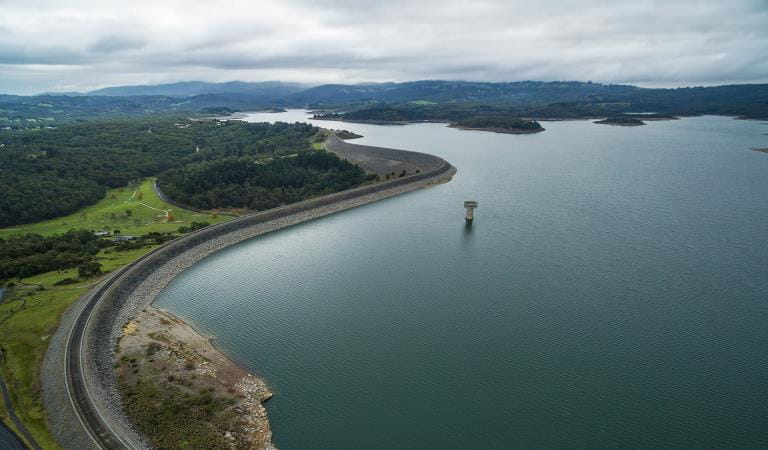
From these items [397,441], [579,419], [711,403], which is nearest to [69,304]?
[397,441]

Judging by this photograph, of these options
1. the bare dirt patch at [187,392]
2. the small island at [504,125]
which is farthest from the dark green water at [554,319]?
the small island at [504,125]

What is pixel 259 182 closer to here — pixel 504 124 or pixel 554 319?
pixel 554 319

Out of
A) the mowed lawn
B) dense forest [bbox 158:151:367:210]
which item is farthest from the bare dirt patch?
dense forest [bbox 158:151:367:210]

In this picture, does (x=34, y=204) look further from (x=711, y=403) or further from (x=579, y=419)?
(x=711, y=403)

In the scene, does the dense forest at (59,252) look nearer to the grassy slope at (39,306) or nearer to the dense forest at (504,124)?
the grassy slope at (39,306)

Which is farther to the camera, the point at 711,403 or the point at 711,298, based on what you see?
the point at 711,298

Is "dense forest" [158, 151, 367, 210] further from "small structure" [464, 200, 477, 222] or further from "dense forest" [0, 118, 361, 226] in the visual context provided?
"small structure" [464, 200, 477, 222]

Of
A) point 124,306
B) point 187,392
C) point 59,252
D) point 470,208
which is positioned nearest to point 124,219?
point 59,252
